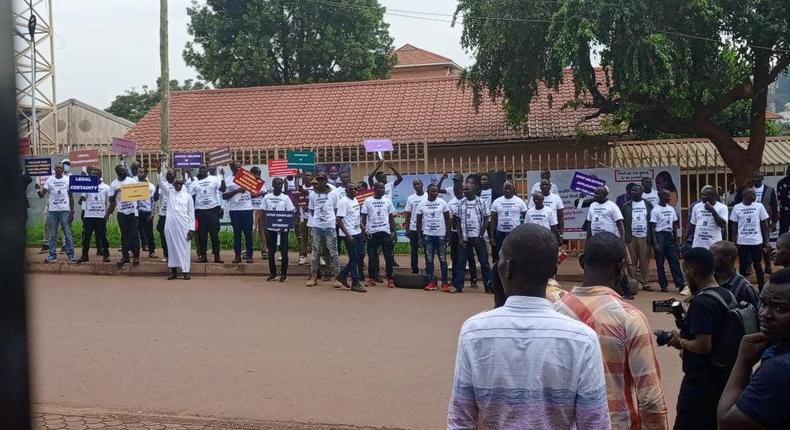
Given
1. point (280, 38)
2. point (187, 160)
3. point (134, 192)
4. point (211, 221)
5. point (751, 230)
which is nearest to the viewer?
point (751, 230)

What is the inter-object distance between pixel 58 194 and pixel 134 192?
1531mm

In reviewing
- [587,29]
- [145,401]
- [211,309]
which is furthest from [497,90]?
[145,401]

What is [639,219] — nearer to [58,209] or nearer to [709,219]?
[709,219]

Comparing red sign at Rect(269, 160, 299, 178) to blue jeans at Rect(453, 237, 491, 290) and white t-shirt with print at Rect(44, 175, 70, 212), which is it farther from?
blue jeans at Rect(453, 237, 491, 290)

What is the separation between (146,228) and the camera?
1527cm

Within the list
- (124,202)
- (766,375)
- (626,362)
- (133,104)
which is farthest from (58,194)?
(133,104)

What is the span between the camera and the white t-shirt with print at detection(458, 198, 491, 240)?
12.8 metres

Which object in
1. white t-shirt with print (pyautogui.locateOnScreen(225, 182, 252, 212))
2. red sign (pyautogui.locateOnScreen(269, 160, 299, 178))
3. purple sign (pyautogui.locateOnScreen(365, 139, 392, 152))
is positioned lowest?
white t-shirt with print (pyautogui.locateOnScreen(225, 182, 252, 212))

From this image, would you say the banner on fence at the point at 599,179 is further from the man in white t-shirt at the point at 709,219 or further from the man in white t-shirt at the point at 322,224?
the man in white t-shirt at the point at 322,224

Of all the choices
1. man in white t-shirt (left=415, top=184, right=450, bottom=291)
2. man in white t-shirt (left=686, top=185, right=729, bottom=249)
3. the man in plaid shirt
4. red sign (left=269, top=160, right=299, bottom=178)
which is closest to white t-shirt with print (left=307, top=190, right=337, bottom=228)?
man in white t-shirt (left=415, top=184, right=450, bottom=291)

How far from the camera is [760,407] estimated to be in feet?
9.04

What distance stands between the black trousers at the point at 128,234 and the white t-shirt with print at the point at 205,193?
1.15m

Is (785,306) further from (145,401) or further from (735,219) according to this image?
(735,219)

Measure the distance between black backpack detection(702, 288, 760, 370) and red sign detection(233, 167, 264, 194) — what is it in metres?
11.3
